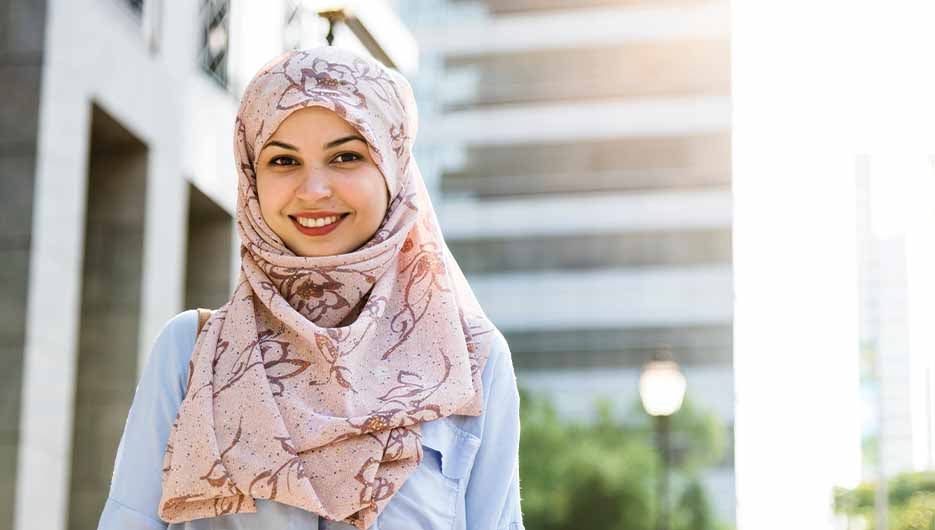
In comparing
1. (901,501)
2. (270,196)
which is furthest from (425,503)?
(901,501)

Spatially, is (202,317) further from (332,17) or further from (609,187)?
(609,187)

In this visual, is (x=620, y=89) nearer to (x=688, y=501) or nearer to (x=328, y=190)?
(x=688, y=501)

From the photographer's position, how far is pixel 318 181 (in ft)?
9.11

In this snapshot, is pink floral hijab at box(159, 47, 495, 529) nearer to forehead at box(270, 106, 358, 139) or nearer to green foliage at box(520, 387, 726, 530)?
forehead at box(270, 106, 358, 139)

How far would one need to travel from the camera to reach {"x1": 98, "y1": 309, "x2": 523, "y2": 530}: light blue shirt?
2.70 m

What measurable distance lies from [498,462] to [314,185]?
61 cm

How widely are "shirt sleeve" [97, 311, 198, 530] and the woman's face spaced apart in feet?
0.86

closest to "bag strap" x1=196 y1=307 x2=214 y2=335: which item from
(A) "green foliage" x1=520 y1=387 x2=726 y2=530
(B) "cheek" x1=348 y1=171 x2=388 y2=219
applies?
(B) "cheek" x1=348 y1=171 x2=388 y2=219

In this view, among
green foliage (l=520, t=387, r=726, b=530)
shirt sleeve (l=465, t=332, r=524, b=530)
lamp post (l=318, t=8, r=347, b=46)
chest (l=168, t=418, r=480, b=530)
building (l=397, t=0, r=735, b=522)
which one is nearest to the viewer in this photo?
chest (l=168, t=418, r=480, b=530)

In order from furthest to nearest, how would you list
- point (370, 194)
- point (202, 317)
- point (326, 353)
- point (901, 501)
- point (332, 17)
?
point (901, 501), point (332, 17), point (202, 317), point (370, 194), point (326, 353)

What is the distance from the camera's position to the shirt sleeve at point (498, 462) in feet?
9.39

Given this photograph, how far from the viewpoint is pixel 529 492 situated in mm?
43812

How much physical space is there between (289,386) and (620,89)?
45898 millimetres

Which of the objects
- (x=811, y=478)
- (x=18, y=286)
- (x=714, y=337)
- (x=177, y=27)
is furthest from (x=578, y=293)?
(x=18, y=286)
